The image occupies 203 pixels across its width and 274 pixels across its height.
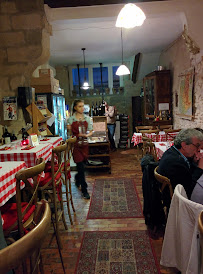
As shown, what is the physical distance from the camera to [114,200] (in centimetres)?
390

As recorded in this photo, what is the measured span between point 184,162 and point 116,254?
1213 mm

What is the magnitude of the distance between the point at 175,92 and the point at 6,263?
7133 mm

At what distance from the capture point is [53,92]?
20.5ft

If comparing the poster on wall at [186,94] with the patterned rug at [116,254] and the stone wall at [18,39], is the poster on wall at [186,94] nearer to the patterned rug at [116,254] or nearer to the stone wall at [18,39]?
the stone wall at [18,39]

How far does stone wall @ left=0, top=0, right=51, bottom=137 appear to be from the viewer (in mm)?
3984

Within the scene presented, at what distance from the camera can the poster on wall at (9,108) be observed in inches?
155

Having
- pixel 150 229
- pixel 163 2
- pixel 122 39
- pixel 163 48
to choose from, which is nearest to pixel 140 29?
pixel 122 39

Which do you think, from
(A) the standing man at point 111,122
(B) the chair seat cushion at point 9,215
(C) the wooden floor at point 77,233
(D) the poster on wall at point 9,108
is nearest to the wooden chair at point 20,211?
(B) the chair seat cushion at point 9,215

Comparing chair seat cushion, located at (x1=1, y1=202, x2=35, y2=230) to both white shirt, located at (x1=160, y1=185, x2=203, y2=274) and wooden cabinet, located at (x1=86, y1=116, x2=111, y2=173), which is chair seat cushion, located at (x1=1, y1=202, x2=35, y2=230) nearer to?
white shirt, located at (x1=160, y1=185, x2=203, y2=274)

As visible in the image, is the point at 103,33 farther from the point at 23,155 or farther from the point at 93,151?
the point at 23,155

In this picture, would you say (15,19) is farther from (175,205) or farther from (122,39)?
(175,205)

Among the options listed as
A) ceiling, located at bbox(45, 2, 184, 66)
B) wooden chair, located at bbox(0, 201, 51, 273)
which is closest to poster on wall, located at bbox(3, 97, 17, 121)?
ceiling, located at bbox(45, 2, 184, 66)

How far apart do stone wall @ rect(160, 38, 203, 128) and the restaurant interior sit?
3cm

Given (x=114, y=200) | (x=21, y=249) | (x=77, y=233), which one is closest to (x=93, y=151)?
(x=114, y=200)
